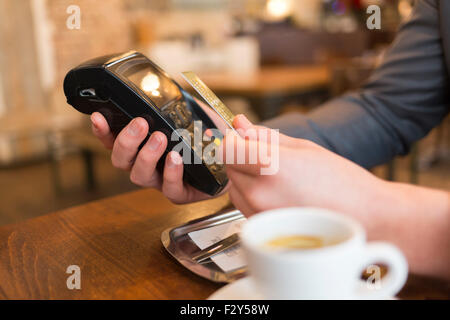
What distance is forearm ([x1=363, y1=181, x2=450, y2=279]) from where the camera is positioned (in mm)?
420

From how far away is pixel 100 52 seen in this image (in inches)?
146

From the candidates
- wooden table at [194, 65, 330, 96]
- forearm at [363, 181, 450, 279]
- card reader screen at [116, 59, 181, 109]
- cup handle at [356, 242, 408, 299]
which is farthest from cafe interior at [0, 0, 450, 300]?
cup handle at [356, 242, 408, 299]

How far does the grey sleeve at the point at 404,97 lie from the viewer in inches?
32.7

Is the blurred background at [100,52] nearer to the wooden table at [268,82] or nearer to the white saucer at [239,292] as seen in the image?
the wooden table at [268,82]

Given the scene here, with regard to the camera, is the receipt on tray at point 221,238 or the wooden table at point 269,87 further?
the wooden table at point 269,87

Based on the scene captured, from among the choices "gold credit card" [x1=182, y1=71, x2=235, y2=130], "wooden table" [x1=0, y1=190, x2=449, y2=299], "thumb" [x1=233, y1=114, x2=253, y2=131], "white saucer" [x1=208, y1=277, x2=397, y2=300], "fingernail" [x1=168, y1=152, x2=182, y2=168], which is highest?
"gold credit card" [x1=182, y1=71, x2=235, y2=130]

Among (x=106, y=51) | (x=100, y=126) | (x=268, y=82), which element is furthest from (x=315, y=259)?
(x=106, y=51)

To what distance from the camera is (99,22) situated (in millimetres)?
3627

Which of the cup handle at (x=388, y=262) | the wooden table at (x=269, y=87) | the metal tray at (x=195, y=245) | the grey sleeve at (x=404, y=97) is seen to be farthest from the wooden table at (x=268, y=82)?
the cup handle at (x=388, y=262)

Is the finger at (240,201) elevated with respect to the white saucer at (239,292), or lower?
elevated

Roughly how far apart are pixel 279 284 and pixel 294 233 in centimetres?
5

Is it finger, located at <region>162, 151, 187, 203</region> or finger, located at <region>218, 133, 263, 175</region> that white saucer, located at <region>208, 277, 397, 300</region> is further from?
finger, located at <region>162, 151, 187, 203</region>
